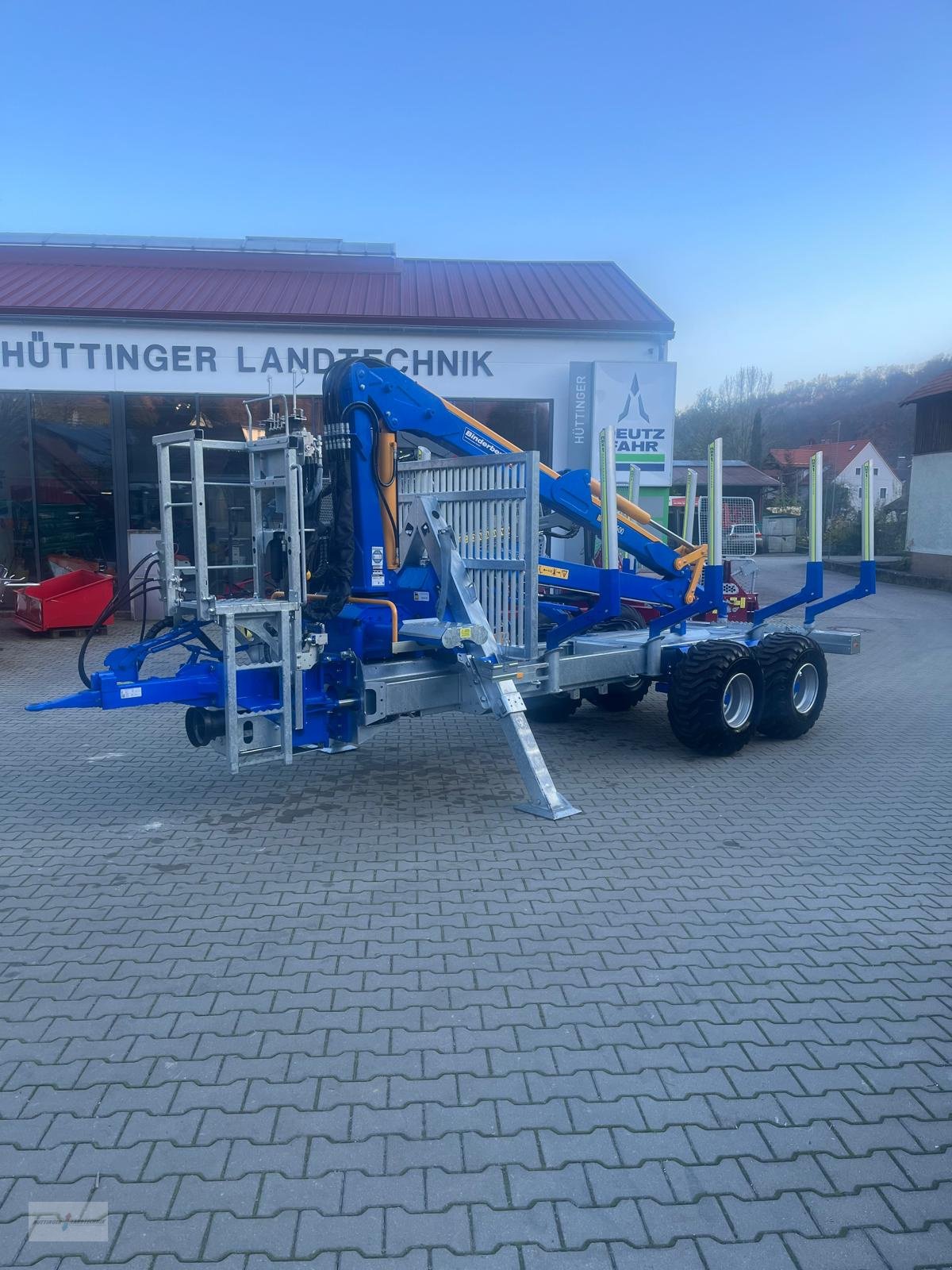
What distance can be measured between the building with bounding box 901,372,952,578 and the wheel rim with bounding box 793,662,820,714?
Result: 63.0 ft

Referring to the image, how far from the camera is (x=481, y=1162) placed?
2.95 metres

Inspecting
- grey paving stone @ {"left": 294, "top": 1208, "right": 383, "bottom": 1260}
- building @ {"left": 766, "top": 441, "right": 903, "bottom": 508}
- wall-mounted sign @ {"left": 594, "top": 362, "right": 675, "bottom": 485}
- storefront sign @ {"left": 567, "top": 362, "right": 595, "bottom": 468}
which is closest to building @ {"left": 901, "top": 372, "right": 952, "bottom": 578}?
wall-mounted sign @ {"left": 594, "top": 362, "right": 675, "bottom": 485}

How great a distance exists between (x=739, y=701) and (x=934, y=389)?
22266 mm

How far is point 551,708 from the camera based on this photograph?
908cm

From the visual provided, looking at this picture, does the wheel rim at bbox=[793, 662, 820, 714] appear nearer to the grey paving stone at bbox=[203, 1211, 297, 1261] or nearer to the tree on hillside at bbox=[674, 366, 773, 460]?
the grey paving stone at bbox=[203, 1211, 297, 1261]

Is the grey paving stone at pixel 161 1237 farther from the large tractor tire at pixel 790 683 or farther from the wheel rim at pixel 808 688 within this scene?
the wheel rim at pixel 808 688

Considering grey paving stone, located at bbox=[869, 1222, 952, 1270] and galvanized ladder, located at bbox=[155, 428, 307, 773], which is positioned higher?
galvanized ladder, located at bbox=[155, 428, 307, 773]

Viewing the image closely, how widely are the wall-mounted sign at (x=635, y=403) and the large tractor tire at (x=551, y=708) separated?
7309 mm

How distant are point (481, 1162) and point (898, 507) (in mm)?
43148

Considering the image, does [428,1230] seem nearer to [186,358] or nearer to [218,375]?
[218,375]

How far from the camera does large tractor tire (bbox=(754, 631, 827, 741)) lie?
8.15 metres

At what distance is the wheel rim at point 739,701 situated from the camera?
25.6 ft

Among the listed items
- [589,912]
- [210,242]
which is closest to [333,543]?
[589,912]

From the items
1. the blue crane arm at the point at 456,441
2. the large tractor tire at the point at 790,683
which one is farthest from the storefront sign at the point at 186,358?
the large tractor tire at the point at 790,683
